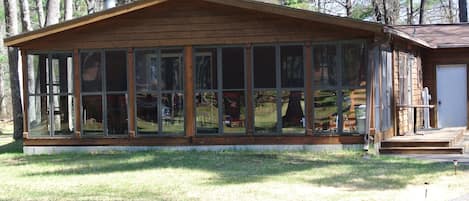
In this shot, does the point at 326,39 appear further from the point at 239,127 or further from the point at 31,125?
the point at 31,125

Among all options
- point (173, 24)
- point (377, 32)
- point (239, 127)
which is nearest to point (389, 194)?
point (377, 32)

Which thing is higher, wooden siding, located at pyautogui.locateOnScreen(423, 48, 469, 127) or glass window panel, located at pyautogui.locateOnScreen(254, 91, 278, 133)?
wooden siding, located at pyautogui.locateOnScreen(423, 48, 469, 127)

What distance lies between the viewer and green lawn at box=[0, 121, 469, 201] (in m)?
9.60

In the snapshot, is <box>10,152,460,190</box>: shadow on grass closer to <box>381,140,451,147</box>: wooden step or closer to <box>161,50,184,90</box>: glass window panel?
<box>381,140,451,147</box>: wooden step

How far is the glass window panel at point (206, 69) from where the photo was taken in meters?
15.3

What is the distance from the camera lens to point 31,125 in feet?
52.5

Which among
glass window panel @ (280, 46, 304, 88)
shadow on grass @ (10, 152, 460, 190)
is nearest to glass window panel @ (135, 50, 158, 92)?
shadow on grass @ (10, 152, 460, 190)

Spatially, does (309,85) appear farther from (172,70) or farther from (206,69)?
(172,70)

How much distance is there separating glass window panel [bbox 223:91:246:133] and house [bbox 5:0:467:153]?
0.02 metres

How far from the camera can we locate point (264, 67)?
15.1 meters

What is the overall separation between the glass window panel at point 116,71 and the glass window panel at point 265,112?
9.97ft

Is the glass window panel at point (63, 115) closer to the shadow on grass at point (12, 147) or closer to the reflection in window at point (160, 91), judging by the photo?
the shadow on grass at point (12, 147)

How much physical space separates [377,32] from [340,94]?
5.14 ft

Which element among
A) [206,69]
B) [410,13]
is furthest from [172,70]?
[410,13]
